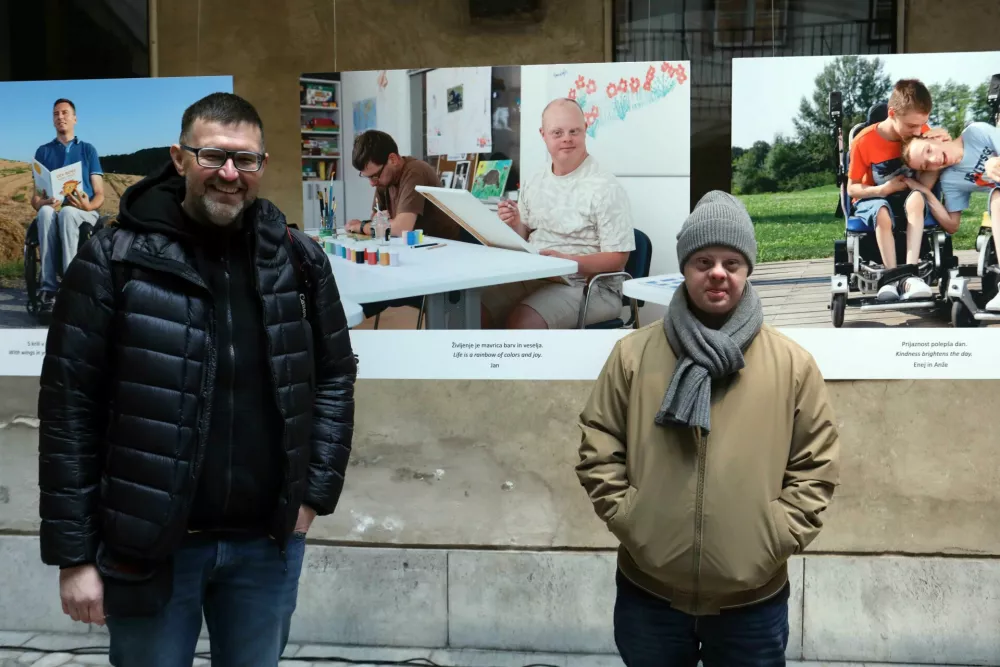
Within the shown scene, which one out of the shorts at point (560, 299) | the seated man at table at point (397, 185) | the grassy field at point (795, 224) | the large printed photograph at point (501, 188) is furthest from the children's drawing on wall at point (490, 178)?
the grassy field at point (795, 224)

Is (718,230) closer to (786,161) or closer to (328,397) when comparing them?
(328,397)

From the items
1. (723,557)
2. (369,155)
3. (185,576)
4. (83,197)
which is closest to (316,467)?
(185,576)

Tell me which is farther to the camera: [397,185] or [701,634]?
[397,185]

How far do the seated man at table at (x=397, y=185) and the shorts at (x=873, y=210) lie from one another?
174 cm

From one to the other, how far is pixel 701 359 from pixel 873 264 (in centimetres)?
199

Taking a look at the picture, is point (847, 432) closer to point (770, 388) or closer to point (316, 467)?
point (770, 388)

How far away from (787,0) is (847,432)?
1.96 metres

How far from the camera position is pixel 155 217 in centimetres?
203

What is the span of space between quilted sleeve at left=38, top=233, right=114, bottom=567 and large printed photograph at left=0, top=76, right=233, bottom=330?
2.03 m

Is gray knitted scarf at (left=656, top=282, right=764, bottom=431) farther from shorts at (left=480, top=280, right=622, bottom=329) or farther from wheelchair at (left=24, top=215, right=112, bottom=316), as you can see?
wheelchair at (left=24, top=215, right=112, bottom=316)

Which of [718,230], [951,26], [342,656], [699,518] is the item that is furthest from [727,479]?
[951,26]

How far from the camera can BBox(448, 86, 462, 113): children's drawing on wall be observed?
3.63 m

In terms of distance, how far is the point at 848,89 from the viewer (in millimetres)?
3543

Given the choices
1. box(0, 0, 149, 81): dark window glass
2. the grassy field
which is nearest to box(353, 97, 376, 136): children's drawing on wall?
box(0, 0, 149, 81): dark window glass
